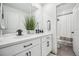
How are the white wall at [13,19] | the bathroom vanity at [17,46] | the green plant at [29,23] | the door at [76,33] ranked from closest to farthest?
the bathroom vanity at [17,46]
the door at [76,33]
the white wall at [13,19]
the green plant at [29,23]

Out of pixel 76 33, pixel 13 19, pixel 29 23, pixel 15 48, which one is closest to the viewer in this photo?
pixel 15 48

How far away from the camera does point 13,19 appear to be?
1104 mm

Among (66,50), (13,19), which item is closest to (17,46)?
(13,19)

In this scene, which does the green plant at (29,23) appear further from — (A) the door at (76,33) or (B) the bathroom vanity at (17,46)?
(A) the door at (76,33)

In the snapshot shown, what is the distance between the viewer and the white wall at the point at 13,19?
3.42 feet

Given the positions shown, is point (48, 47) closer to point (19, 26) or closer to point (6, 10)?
point (19, 26)

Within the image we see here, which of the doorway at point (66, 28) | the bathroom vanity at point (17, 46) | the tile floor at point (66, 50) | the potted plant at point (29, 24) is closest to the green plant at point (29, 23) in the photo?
the potted plant at point (29, 24)

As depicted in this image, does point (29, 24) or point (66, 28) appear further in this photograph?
point (29, 24)

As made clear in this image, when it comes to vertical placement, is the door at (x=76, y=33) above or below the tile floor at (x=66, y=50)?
above

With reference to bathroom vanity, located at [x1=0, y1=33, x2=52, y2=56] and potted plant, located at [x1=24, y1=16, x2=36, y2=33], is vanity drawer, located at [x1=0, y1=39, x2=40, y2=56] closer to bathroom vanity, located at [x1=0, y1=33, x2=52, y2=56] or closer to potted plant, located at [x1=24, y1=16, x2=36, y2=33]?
bathroom vanity, located at [x1=0, y1=33, x2=52, y2=56]

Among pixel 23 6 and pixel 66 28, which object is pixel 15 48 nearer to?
pixel 66 28

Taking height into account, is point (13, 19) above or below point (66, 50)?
above

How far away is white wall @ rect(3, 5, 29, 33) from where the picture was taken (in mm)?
1044

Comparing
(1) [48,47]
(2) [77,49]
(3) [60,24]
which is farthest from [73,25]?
(1) [48,47]
